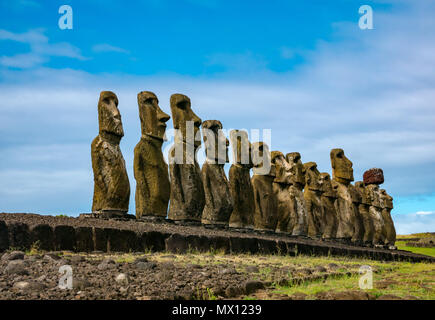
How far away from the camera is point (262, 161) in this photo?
1592 cm

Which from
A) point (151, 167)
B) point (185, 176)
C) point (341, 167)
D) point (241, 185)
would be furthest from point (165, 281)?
point (341, 167)

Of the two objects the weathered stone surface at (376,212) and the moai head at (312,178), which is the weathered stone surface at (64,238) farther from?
the weathered stone surface at (376,212)

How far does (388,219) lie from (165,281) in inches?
792

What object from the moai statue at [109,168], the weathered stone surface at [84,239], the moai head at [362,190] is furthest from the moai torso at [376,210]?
the weathered stone surface at [84,239]

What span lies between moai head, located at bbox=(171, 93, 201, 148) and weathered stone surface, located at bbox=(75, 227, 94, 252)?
5.10 m

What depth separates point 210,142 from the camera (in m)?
13.8

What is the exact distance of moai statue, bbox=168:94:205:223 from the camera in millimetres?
12141

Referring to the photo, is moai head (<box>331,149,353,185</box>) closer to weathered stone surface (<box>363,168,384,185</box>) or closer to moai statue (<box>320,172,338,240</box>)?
moai statue (<box>320,172,338,240</box>)

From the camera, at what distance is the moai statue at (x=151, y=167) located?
38.1 ft

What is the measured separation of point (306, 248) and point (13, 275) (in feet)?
25.8

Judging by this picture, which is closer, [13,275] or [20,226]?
[13,275]

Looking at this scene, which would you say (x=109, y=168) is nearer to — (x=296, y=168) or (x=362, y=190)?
(x=296, y=168)
